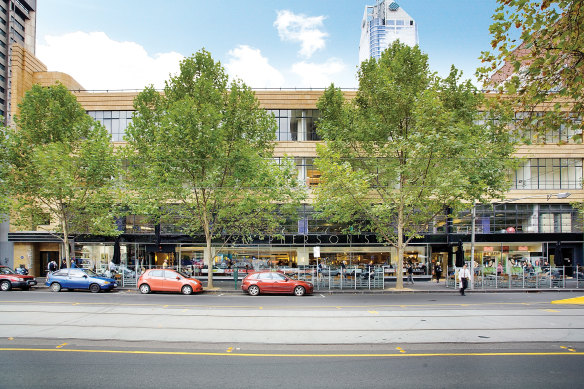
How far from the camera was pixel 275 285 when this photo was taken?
21203 millimetres

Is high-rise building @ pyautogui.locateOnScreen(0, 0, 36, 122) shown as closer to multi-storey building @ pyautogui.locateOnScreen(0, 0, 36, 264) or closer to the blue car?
multi-storey building @ pyautogui.locateOnScreen(0, 0, 36, 264)

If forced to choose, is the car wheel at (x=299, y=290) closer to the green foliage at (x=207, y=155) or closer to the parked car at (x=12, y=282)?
the green foliage at (x=207, y=155)

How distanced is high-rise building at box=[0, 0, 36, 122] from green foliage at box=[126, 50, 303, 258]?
55.3 metres

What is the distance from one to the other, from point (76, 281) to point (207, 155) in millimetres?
10355

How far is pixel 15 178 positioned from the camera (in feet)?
87.5

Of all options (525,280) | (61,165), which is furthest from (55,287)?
(525,280)

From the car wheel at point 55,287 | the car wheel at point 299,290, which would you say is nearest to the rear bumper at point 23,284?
the car wheel at point 55,287

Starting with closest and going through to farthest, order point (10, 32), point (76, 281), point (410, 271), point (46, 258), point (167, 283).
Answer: point (167, 283), point (76, 281), point (410, 271), point (46, 258), point (10, 32)

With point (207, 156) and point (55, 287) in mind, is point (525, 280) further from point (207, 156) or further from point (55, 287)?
point (55, 287)

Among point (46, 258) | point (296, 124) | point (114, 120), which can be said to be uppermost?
point (114, 120)

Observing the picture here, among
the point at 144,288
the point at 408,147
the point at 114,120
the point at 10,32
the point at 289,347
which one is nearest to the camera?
the point at 289,347

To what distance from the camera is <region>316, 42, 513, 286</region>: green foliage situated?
21766 mm

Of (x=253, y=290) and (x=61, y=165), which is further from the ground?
(x=61, y=165)

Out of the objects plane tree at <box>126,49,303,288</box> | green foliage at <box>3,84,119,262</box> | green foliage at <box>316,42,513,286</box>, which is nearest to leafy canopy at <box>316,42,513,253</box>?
green foliage at <box>316,42,513,286</box>
